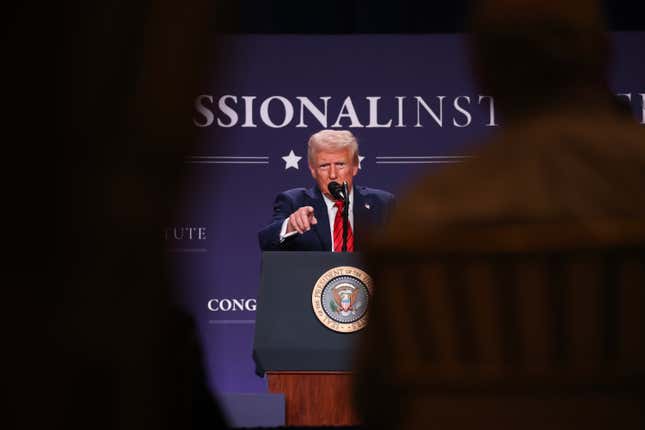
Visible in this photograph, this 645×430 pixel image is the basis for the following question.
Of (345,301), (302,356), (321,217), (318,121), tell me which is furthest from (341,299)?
(318,121)

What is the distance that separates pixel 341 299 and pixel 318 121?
272cm

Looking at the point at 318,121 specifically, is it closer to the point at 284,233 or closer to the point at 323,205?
the point at 323,205

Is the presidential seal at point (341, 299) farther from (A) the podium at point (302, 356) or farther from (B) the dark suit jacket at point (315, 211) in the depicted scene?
(B) the dark suit jacket at point (315, 211)

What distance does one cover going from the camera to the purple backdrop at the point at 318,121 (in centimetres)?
518

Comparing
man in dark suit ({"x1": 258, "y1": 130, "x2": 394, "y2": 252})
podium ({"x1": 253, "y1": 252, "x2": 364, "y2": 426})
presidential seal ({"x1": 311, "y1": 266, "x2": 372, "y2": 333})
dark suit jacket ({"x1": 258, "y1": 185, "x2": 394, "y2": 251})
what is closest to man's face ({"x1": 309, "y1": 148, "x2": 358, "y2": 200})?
man in dark suit ({"x1": 258, "y1": 130, "x2": 394, "y2": 252})

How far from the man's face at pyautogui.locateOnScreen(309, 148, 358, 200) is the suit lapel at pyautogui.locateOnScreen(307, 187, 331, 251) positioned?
0.55 feet

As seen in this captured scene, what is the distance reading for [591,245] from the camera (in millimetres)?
490

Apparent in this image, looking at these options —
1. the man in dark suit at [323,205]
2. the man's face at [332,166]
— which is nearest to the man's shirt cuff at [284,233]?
the man in dark suit at [323,205]

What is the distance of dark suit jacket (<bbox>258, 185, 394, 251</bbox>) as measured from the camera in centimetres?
455

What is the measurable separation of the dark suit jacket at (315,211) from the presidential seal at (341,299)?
1584 mm

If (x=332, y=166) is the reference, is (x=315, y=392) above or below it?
below

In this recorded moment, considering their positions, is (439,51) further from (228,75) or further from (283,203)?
(228,75)

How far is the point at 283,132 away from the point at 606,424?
4.89 meters

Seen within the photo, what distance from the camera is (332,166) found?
519 centimetres
